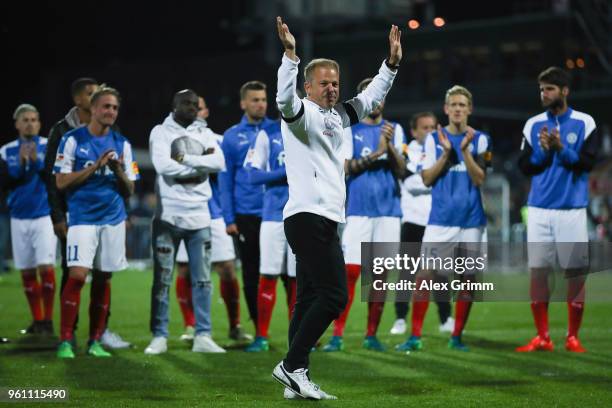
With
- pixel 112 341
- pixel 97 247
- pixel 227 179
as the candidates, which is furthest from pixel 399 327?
pixel 97 247

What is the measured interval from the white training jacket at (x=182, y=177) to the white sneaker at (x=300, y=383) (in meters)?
3.27

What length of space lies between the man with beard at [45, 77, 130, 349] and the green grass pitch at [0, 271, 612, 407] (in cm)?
34

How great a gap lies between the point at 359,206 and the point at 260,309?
1.47 metres

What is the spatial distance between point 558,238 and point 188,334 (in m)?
4.09

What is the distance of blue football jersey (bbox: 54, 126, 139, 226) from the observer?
9539mm

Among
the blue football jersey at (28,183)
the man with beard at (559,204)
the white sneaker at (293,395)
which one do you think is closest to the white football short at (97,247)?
the blue football jersey at (28,183)

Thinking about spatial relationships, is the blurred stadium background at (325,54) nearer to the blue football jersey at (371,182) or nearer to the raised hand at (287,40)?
the blue football jersey at (371,182)

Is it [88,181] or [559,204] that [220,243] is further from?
[559,204]

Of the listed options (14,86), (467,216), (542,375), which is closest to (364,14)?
(14,86)

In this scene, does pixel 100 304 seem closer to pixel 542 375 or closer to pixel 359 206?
pixel 359 206

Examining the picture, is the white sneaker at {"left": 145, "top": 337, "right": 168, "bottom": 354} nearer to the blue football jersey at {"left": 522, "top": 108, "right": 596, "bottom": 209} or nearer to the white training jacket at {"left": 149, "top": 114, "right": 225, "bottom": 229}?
the white training jacket at {"left": 149, "top": 114, "right": 225, "bottom": 229}

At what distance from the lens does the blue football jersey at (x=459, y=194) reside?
1039 centimetres

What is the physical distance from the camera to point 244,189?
11.1m

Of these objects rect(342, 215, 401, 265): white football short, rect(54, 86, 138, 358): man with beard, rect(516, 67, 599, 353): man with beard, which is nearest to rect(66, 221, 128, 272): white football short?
rect(54, 86, 138, 358): man with beard
